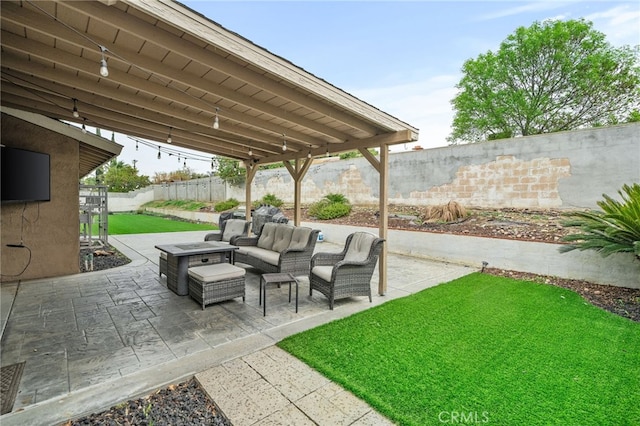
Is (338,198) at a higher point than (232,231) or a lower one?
higher

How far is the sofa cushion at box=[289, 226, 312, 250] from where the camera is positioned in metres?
5.37

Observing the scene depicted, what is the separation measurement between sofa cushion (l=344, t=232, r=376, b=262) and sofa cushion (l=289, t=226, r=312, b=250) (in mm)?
911

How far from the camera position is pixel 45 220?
538 cm

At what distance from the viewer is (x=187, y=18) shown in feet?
8.16

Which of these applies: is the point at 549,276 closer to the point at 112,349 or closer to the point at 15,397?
the point at 112,349

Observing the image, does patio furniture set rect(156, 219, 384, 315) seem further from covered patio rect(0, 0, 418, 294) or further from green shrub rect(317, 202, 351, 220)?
green shrub rect(317, 202, 351, 220)

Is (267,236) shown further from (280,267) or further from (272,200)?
(272,200)

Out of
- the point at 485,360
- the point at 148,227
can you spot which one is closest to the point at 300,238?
the point at 485,360

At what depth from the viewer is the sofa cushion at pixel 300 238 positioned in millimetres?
5367

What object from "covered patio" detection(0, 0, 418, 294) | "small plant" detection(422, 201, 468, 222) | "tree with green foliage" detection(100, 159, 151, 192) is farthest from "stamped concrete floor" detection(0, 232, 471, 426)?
"tree with green foliage" detection(100, 159, 151, 192)

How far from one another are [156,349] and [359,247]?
9.90ft

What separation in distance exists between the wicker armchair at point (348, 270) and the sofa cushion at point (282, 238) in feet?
4.25

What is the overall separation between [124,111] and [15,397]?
3.91 meters

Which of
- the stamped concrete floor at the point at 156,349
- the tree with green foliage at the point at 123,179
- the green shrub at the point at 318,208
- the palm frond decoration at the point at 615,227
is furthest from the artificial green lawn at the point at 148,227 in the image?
the tree with green foliage at the point at 123,179
